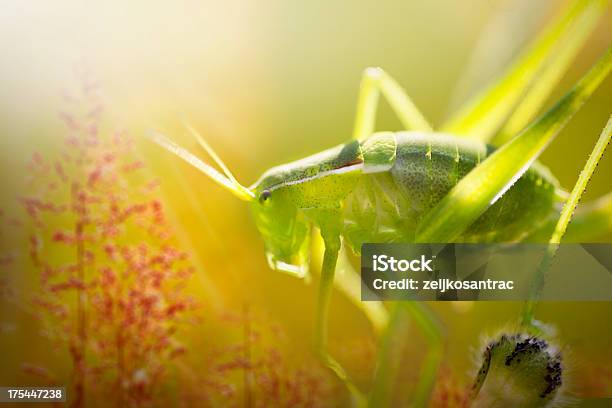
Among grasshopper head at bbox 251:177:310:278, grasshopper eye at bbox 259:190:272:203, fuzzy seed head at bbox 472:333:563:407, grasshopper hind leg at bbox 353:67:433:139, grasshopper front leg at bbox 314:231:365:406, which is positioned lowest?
fuzzy seed head at bbox 472:333:563:407

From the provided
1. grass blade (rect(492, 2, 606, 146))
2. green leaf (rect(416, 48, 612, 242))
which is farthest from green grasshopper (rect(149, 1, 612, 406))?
grass blade (rect(492, 2, 606, 146))

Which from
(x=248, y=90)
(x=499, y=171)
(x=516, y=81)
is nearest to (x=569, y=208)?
(x=499, y=171)

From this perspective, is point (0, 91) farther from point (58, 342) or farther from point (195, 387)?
point (195, 387)

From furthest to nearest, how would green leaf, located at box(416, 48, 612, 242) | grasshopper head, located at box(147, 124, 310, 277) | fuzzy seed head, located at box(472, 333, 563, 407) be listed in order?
grasshopper head, located at box(147, 124, 310, 277) → green leaf, located at box(416, 48, 612, 242) → fuzzy seed head, located at box(472, 333, 563, 407)

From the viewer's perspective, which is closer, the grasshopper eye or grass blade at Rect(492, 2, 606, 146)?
the grasshopper eye

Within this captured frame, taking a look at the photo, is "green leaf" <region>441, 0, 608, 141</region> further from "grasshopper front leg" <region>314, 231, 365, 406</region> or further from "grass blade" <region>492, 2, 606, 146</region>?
"grasshopper front leg" <region>314, 231, 365, 406</region>

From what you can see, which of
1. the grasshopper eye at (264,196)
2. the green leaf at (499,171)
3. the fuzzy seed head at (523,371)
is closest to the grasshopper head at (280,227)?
the grasshopper eye at (264,196)
